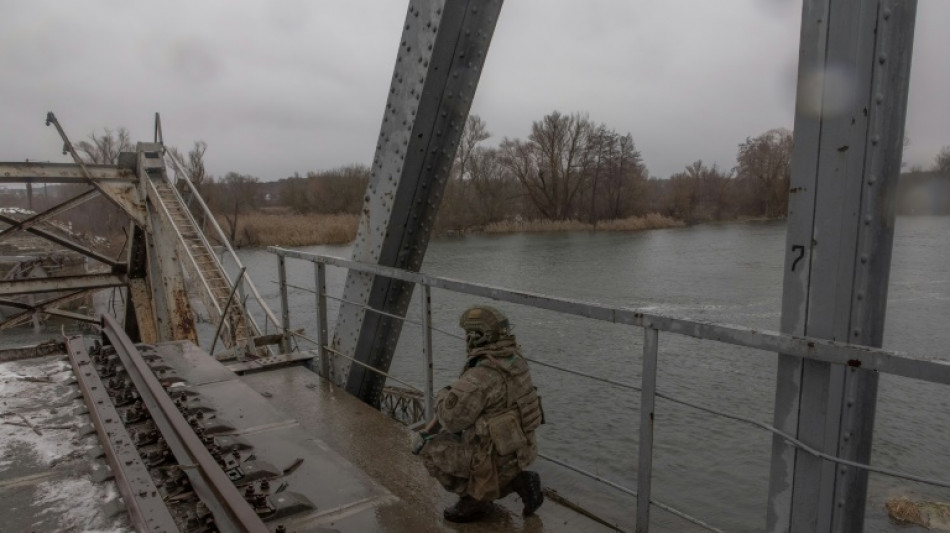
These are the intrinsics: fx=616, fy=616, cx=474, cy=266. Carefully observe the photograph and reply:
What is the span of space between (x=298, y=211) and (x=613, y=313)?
50650 mm

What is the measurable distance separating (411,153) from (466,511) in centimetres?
216

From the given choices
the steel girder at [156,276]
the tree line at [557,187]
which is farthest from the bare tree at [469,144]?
the steel girder at [156,276]

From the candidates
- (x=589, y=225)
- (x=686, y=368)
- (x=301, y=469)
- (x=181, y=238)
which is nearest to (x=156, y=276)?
(x=181, y=238)

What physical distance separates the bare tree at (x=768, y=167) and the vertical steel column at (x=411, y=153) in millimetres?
27819

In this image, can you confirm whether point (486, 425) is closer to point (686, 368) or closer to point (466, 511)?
point (466, 511)

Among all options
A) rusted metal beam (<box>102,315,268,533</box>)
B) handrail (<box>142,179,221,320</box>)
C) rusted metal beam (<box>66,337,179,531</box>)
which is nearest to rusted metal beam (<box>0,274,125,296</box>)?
handrail (<box>142,179,221,320</box>)

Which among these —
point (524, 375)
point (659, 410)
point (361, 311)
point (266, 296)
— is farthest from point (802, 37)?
point (266, 296)

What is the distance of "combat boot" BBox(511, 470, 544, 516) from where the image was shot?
2.85 meters

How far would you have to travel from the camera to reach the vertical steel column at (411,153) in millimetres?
3611

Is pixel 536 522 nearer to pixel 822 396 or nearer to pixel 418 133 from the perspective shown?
pixel 822 396

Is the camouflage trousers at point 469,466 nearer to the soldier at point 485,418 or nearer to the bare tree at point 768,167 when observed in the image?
the soldier at point 485,418

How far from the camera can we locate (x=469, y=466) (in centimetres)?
265

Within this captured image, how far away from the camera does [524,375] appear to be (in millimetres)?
2703

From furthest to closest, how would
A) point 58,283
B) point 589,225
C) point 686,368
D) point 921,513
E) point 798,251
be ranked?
point 589,225 → point 686,368 → point 58,283 → point 921,513 → point 798,251
